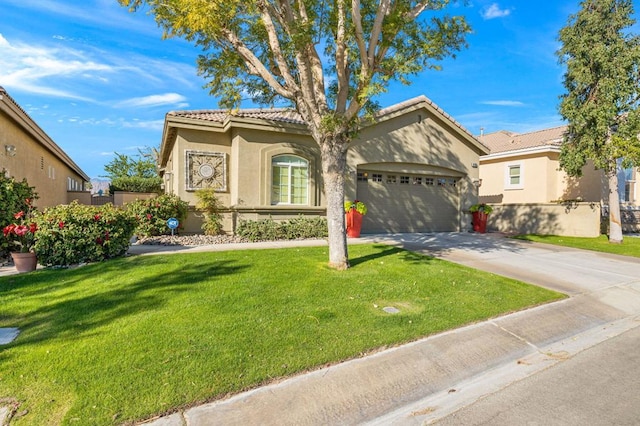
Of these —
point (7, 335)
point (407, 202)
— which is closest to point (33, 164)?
point (7, 335)

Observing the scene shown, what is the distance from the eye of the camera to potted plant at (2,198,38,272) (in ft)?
22.2

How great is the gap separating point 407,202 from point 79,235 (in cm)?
1128

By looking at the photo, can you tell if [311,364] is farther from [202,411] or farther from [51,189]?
[51,189]

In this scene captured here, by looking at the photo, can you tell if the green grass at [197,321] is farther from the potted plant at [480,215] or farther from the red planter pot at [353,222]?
the potted plant at [480,215]

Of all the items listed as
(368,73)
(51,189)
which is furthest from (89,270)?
(51,189)

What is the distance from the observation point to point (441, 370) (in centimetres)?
376

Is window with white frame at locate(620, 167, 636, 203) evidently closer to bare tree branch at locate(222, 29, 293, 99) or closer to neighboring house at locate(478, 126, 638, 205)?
neighboring house at locate(478, 126, 638, 205)

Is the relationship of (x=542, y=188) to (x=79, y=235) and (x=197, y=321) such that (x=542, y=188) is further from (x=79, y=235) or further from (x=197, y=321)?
(x=79, y=235)

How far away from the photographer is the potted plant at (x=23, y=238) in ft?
22.2

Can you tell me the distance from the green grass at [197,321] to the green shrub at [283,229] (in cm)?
354

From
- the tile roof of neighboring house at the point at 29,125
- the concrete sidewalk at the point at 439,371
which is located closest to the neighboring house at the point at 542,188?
the concrete sidewalk at the point at 439,371

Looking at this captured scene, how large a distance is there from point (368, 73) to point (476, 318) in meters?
4.76

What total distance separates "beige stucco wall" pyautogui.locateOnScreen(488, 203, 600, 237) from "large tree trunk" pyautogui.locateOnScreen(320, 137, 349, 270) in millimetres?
13169

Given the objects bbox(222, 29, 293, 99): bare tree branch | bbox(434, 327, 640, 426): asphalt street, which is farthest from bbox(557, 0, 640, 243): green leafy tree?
bbox(222, 29, 293, 99): bare tree branch
